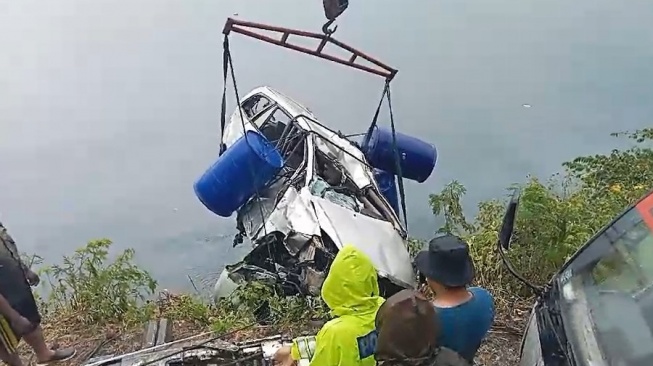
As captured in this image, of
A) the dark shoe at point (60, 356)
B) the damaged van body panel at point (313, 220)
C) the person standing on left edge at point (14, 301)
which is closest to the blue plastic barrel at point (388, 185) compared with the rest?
the damaged van body panel at point (313, 220)

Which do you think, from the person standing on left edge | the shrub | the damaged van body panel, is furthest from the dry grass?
the person standing on left edge

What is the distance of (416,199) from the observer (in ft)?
27.3

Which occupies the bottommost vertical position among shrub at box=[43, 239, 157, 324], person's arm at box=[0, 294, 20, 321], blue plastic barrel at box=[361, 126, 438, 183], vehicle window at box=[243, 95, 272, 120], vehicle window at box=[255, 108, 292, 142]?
shrub at box=[43, 239, 157, 324]

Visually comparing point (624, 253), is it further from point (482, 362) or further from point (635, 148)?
point (635, 148)

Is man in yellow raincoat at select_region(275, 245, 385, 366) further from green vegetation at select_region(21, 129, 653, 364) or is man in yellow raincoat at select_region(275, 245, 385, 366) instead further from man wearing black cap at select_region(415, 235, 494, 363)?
green vegetation at select_region(21, 129, 653, 364)

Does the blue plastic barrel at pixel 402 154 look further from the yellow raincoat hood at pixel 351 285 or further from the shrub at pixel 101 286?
the yellow raincoat hood at pixel 351 285

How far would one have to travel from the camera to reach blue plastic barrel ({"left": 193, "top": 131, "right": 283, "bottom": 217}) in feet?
20.7

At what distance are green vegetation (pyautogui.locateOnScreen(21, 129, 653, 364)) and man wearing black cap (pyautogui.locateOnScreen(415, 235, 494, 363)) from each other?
2.15m

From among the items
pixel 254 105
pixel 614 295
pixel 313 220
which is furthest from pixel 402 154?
pixel 614 295

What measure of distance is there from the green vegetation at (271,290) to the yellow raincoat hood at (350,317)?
219 centimetres

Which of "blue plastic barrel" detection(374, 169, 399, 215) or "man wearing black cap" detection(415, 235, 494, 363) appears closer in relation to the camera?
"man wearing black cap" detection(415, 235, 494, 363)

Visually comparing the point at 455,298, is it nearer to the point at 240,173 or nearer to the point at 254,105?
the point at 240,173

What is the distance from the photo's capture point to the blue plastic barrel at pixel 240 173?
20.7 feet

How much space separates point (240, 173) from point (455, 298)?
3.71 meters
